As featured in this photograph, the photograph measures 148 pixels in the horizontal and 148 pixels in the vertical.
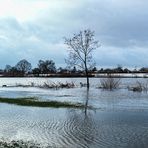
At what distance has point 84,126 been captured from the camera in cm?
1772

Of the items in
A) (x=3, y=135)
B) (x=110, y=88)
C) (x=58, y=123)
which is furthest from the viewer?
(x=110, y=88)

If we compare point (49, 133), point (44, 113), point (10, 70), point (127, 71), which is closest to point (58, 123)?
point (49, 133)

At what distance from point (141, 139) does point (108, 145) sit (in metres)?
1.54

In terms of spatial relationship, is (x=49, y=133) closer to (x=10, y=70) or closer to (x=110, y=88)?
(x=110, y=88)

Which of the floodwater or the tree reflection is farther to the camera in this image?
the tree reflection

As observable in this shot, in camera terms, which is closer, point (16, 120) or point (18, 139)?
point (18, 139)

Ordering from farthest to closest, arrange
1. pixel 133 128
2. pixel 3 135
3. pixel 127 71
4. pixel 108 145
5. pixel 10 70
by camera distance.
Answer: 1. pixel 10 70
2. pixel 127 71
3. pixel 133 128
4. pixel 3 135
5. pixel 108 145

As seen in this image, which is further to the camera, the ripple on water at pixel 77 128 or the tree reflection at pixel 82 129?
the tree reflection at pixel 82 129

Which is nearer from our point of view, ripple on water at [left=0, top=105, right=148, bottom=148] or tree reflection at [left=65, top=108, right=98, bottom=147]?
ripple on water at [left=0, top=105, right=148, bottom=148]

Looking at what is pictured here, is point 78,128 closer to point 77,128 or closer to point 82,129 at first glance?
point 77,128

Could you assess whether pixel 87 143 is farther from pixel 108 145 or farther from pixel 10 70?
pixel 10 70

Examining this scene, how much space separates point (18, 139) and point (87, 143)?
97.0 inches

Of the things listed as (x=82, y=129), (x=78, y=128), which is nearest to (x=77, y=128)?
(x=78, y=128)

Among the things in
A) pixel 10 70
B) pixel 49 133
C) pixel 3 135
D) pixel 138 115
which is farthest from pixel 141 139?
pixel 10 70
